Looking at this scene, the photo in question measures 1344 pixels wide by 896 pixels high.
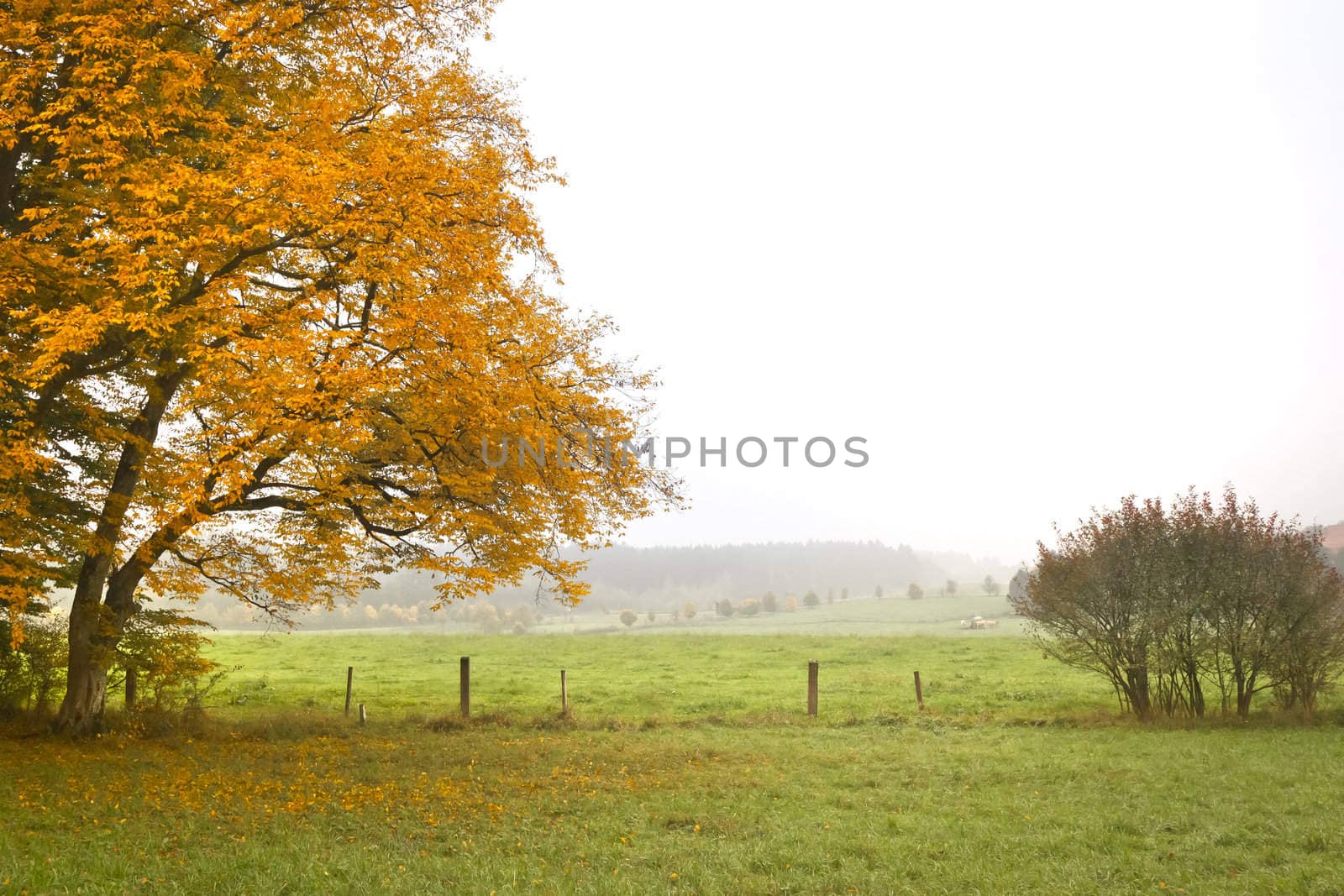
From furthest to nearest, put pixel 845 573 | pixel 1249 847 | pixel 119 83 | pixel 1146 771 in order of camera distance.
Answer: pixel 845 573 < pixel 1146 771 < pixel 119 83 < pixel 1249 847

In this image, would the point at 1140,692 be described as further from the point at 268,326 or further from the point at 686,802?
the point at 268,326

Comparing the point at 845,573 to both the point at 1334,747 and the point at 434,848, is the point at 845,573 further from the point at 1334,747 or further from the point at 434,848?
the point at 434,848

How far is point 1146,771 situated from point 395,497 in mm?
12735

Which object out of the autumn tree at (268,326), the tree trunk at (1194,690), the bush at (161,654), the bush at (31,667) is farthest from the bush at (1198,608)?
the bush at (31,667)

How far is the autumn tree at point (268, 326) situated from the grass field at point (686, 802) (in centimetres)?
304

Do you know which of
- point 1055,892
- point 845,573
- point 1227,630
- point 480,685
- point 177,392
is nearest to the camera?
point 1055,892

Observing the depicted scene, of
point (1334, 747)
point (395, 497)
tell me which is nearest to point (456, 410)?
point (395, 497)

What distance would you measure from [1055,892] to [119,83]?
14.9 metres

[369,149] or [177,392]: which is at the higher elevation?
[369,149]

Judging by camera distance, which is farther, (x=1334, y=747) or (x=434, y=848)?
(x=1334, y=747)

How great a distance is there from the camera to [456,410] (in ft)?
40.1

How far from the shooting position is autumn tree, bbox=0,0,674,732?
10375 mm

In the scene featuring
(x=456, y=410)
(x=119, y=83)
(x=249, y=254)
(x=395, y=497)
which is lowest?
(x=395, y=497)

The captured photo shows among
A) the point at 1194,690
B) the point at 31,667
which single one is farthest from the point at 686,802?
the point at 1194,690
